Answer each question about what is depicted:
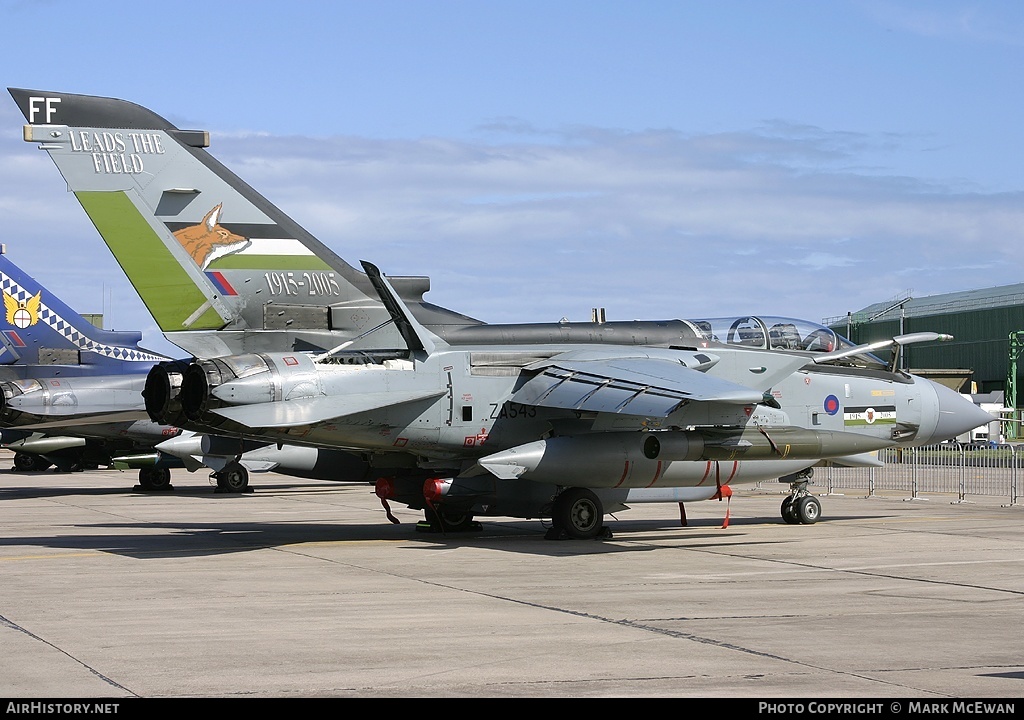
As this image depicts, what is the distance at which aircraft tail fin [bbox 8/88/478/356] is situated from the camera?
49.3 ft

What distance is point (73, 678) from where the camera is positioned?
7.14 m

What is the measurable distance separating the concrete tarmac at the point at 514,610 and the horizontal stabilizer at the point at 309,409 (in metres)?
1.64

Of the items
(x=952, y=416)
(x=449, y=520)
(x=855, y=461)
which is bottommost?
(x=449, y=520)

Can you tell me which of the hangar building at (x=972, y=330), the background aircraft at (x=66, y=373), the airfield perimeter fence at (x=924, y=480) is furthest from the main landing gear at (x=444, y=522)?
the hangar building at (x=972, y=330)

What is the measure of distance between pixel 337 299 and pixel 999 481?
74.3ft

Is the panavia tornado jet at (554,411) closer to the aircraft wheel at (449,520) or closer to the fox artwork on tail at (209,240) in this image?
the aircraft wheel at (449,520)

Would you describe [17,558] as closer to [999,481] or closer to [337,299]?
[337,299]

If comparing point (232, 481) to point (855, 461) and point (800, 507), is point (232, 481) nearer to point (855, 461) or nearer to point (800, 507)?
point (800, 507)

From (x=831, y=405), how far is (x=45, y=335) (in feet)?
61.5

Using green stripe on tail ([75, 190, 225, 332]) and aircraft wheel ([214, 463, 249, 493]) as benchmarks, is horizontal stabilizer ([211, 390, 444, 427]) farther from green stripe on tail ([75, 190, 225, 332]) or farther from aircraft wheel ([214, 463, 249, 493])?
aircraft wheel ([214, 463, 249, 493])

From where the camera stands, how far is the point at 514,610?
9.99 m

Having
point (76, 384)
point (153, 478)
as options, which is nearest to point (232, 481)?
point (153, 478)

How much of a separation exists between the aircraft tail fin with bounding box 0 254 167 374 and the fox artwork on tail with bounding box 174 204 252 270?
13295 mm

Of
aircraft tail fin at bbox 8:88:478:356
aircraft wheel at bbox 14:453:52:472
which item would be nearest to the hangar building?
aircraft wheel at bbox 14:453:52:472
